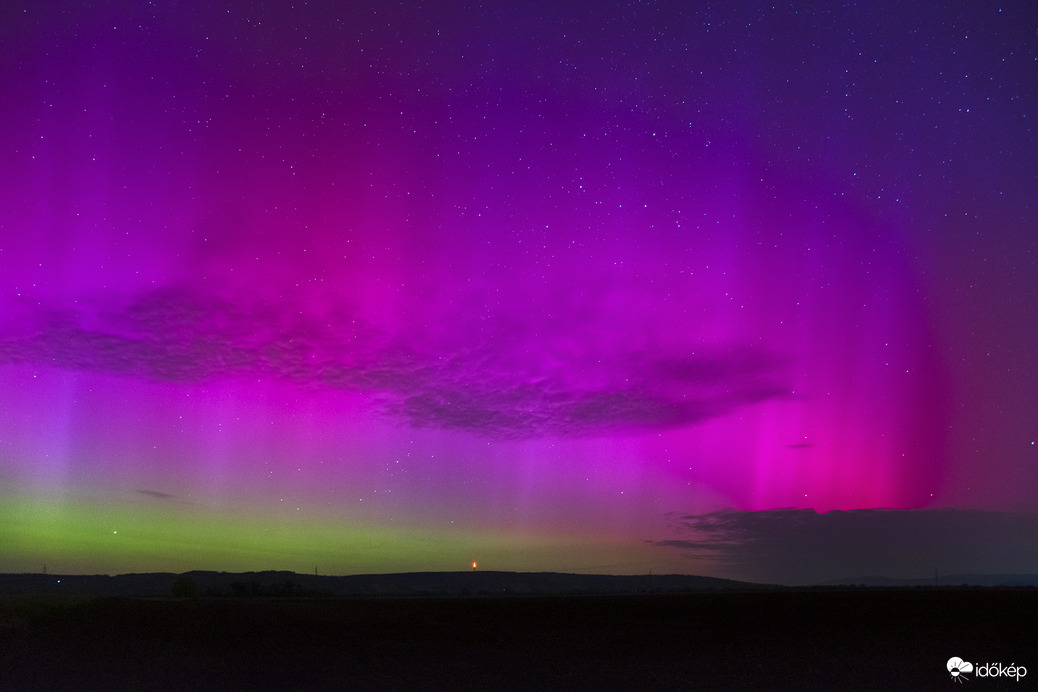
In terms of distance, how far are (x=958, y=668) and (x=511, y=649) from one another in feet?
43.3

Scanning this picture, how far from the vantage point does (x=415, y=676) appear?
68.1ft

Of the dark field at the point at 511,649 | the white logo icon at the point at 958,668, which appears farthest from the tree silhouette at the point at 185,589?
the white logo icon at the point at 958,668

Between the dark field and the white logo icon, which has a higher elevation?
the white logo icon

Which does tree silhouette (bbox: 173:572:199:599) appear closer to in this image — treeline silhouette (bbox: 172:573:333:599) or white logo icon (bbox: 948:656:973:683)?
treeline silhouette (bbox: 172:573:333:599)

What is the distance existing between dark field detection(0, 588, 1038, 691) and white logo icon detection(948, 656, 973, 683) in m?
0.30

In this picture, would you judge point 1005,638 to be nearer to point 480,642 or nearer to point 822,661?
point 822,661

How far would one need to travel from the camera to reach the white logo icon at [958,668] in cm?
2017

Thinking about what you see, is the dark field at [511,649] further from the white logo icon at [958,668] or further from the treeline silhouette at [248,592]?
the treeline silhouette at [248,592]

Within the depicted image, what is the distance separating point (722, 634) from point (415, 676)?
13.2 metres

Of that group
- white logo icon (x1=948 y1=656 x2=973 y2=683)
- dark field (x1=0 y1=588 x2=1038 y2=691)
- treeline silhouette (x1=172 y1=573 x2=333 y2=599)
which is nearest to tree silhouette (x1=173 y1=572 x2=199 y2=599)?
treeline silhouette (x1=172 y1=573 x2=333 y2=599)

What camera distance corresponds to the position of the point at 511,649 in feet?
81.6

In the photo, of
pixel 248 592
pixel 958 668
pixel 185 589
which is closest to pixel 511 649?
pixel 958 668

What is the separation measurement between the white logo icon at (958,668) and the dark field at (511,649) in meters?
0.30

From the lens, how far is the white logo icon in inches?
794
